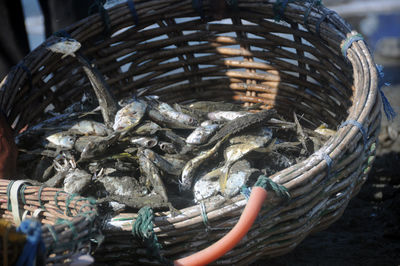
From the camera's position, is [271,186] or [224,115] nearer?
[271,186]

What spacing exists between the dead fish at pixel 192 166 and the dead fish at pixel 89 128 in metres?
0.60

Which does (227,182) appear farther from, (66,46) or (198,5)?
(198,5)

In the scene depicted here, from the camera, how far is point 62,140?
247 cm

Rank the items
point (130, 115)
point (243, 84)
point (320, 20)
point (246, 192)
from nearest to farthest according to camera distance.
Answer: point (246, 192) → point (130, 115) → point (320, 20) → point (243, 84)

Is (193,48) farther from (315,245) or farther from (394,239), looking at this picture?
(394,239)

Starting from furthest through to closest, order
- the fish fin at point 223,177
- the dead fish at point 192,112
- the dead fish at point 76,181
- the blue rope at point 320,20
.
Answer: the dead fish at point 192,112 → the blue rope at point 320,20 → the dead fish at point 76,181 → the fish fin at point 223,177

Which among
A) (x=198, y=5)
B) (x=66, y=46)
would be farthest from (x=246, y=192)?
(x=198, y=5)

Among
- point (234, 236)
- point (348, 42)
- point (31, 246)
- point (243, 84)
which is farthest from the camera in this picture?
point (243, 84)

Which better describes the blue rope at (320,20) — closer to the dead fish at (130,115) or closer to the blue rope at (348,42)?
the blue rope at (348,42)

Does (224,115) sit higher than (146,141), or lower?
higher

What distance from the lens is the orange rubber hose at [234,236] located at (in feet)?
5.12

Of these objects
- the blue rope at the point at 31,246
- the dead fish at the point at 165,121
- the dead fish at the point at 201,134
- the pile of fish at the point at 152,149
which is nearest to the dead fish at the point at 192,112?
the pile of fish at the point at 152,149

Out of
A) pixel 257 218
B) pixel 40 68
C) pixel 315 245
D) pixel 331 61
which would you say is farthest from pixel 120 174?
pixel 331 61

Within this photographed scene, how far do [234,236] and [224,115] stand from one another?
3.87 feet
